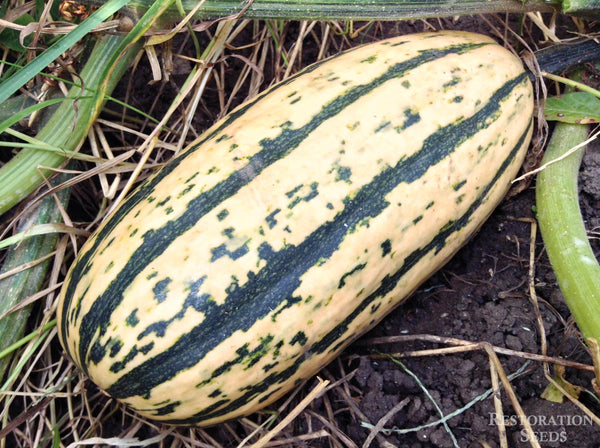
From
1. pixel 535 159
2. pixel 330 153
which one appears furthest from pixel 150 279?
pixel 535 159

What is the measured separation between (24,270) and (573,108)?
177 centimetres

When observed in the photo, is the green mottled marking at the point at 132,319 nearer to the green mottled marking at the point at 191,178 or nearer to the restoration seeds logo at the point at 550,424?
the green mottled marking at the point at 191,178

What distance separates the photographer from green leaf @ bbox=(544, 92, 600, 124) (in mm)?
1746

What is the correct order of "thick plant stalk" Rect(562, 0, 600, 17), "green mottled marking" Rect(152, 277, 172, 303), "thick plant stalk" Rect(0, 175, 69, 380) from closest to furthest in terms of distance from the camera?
1. "green mottled marking" Rect(152, 277, 172, 303)
2. "thick plant stalk" Rect(562, 0, 600, 17)
3. "thick plant stalk" Rect(0, 175, 69, 380)

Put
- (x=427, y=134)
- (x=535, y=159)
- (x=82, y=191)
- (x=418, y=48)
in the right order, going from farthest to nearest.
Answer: (x=82, y=191) → (x=535, y=159) → (x=418, y=48) → (x=427, y=134)

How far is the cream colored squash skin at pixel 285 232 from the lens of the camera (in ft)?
4.33

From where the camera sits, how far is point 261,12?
63.2 inches

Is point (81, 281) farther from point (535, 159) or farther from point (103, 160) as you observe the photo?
point (535, 159)

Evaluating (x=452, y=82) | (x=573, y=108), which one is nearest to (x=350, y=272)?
(x=452, y=82)

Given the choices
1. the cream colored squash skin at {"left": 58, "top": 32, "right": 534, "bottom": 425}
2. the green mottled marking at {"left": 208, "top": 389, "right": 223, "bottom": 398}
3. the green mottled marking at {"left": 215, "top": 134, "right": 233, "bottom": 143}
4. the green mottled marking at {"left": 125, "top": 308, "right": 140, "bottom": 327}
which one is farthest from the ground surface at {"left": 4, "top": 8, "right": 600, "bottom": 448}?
the green mottled marking at {"left": 215, "top": 134, "right": 233, "bottom": 143}

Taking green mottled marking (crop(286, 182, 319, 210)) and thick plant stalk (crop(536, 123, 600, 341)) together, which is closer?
green mottled marking (crop(286, 182, 319, 210))

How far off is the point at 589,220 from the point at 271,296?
1.10 metres

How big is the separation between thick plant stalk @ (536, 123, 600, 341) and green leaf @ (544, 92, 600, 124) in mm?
41

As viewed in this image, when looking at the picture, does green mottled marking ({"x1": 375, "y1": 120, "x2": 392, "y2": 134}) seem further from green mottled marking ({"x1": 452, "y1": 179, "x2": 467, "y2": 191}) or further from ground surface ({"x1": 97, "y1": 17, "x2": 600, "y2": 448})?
ground surface ({"x1": 97, "y1": 17, "x2": 600, "y2": 448})
